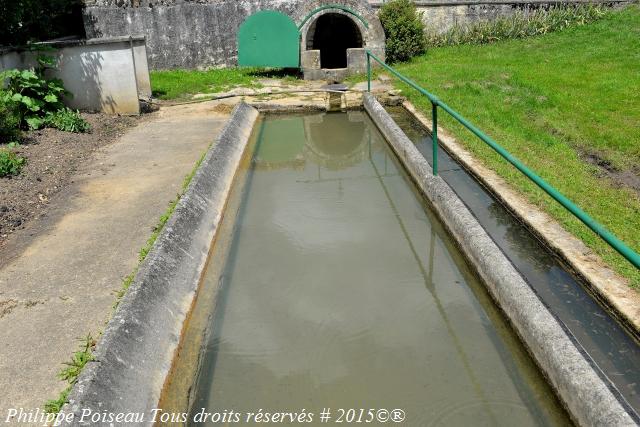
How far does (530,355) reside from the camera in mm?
3850

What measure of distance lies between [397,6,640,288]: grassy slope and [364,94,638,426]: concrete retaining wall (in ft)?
2.98

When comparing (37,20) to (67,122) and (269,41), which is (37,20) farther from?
(269,41)

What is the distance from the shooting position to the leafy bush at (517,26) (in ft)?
53.3

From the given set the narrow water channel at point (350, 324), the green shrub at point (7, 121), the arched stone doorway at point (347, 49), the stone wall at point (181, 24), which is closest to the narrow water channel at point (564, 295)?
the narrow water channel at point (350, 324)

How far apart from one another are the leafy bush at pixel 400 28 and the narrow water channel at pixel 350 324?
28.7 feet

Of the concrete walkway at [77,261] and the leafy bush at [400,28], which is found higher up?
the leafy bush at [400,28]

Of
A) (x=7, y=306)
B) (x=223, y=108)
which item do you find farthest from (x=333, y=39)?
(x=7, y=306)

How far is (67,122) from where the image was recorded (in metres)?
9.19

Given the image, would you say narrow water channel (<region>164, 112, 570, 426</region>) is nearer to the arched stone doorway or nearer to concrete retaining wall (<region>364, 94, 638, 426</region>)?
concrete retaining wall (<region>364, 94, 638, 426</region>)

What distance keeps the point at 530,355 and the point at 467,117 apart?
20.0ft

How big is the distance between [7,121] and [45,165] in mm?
1350

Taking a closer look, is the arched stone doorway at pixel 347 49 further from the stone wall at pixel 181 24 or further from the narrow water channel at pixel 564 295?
the narrow water channel at pixel 564 295

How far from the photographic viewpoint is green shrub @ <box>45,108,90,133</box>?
9.14 metres

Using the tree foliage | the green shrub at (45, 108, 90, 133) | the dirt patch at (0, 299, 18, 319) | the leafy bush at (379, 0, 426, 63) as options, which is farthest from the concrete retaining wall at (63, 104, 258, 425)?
the leafy bush at (379, 0, 426, 63)
